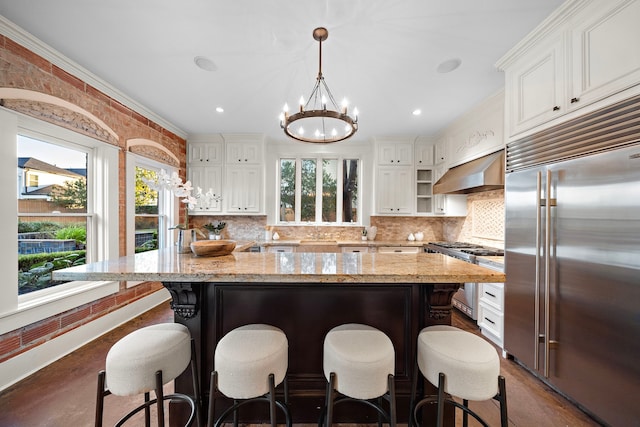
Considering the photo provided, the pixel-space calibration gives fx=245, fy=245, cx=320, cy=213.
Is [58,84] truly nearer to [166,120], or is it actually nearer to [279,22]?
[166,120]

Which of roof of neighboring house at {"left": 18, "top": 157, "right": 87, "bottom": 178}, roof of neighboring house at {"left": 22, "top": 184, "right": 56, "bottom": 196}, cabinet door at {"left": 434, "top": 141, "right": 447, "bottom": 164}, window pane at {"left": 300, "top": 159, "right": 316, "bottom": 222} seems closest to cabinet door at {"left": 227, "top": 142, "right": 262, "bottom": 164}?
window pane at {"left": 300, "top": 159, "right": 316, "bottom": 222}

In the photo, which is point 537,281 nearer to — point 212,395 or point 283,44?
point 212,395

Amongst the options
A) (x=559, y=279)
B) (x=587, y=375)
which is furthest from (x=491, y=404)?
(x=559, y=279)

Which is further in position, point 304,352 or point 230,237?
point 230,237

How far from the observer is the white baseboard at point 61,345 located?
1.92m

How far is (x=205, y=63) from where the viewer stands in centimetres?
236

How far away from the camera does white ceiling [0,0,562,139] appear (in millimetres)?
1729

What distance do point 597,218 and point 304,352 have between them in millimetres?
2034

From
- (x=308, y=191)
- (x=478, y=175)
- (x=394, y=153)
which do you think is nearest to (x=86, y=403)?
(x=308, y=191)

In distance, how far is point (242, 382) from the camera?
1127mm

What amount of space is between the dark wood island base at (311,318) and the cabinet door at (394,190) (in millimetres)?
2995

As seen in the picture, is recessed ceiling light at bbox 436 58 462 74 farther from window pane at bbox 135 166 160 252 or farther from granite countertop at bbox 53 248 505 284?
window pane at bbox 135 166 160 252

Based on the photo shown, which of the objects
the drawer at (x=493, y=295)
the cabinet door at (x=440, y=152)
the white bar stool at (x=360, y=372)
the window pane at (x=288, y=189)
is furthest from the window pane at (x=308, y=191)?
the white bar stool at (x=360, y=372)

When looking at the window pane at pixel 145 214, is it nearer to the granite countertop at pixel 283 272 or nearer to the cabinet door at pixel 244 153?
the cabinet door at pixel 244 153
